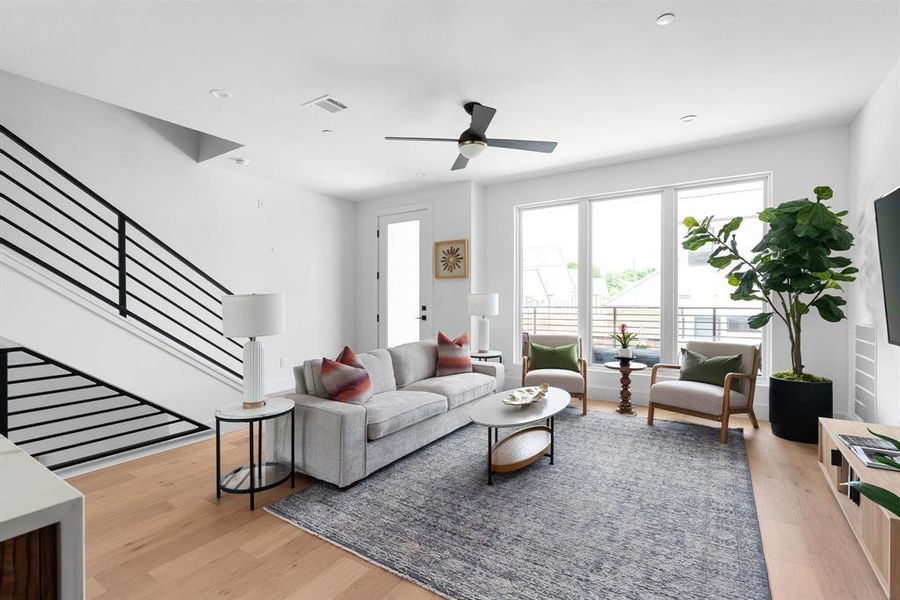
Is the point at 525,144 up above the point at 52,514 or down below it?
above

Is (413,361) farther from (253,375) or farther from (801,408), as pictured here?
(801,408)

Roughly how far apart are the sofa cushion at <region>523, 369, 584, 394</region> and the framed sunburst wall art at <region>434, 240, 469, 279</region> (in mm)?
1771

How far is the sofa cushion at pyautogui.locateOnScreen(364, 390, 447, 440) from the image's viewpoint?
285 cm

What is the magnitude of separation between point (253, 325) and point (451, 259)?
11.3 ft

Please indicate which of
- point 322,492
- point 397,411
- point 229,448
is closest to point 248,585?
point 322,492

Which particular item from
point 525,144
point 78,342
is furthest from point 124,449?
point 525,144

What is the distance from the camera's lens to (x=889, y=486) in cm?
190

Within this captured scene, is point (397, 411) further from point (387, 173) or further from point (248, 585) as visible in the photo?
point (387, 173)

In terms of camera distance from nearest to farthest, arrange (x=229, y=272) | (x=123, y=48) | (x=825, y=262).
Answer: (x=123, y=48) < (x=825, y=262) < (x=229, y=272)

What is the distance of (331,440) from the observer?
8.86 feet

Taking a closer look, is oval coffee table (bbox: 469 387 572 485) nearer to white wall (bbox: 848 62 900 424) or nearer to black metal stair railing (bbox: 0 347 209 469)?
white wall (bbox: 848 62 900 424)

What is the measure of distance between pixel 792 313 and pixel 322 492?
3.98 meters

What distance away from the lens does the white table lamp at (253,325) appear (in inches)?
103

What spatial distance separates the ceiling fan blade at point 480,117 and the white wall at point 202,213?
3.12 m
